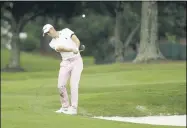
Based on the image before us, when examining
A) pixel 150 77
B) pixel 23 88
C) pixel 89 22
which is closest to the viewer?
pixel 23 88

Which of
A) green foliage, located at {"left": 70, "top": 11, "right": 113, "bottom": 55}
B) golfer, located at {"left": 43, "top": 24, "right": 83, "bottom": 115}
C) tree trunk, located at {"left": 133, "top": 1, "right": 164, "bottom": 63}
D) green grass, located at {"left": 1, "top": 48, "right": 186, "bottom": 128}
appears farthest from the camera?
green foliage, located at {"left": 70, "top": 11, "right": 113, "bottom": 55}

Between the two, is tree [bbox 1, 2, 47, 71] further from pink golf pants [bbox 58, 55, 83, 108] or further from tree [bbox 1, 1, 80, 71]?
pink golf pants [bbox 58, 55, 83, 108]

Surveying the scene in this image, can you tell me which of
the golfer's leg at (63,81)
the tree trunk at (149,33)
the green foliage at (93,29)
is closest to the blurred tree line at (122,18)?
the tree trunk at (149,33)

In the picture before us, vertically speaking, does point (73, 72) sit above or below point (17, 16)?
below

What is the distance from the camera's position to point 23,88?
19984 millimetres

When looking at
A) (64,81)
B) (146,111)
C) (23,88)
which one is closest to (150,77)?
(23,88)

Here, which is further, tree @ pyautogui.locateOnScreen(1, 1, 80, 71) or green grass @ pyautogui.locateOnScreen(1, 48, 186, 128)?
tree @ pyautogui.locateOnScreen(1, 1, 80, 71)

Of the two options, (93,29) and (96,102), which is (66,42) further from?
(93,29)

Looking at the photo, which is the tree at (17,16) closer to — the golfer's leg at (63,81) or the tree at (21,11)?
the tree at (21,11)

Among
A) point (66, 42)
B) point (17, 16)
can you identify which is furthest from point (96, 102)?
point (17, 16)

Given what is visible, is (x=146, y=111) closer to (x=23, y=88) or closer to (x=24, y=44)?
(x=23, y=88)

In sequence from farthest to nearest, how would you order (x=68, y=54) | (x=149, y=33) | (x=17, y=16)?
(x=17, y=16) → (x=149, y=33) → (x=68, y=54)

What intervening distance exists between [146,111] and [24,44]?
200 ft

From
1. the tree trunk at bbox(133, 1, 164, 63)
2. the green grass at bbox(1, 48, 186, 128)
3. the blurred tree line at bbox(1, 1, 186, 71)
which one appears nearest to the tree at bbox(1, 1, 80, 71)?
the blurred tree line at bbox(1, 1, 186, 71)
